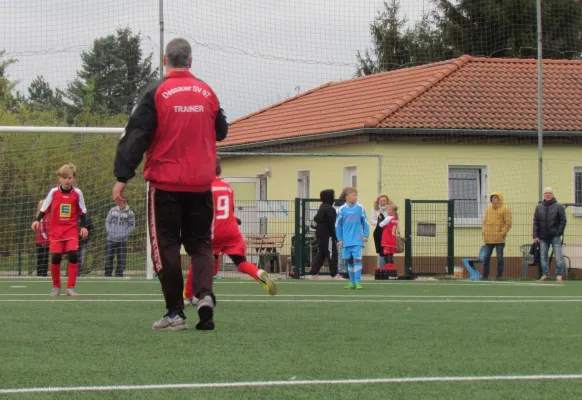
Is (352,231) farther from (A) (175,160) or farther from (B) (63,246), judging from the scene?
(A) (175,160)

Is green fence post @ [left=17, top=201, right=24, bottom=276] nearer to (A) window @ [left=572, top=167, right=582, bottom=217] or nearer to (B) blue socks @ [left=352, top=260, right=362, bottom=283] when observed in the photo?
(B) blue socks @ [left=352, top=260, right=362, bottom=283]

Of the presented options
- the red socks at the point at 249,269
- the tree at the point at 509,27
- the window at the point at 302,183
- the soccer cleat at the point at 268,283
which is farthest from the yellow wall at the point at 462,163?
the soccer cleat at the point at 268,283

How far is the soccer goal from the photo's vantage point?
21281 millimetres

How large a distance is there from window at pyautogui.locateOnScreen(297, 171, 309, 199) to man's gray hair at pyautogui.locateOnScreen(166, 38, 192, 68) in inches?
918

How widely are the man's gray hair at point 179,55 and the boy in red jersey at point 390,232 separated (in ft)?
48.6

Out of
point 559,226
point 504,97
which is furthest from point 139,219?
point 504,97

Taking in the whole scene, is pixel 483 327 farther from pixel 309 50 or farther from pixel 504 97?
pixel 504 97

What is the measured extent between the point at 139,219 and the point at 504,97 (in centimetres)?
→ 1244

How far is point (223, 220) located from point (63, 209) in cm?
231

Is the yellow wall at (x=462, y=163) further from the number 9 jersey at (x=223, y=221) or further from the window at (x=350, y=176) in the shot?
the number 9 jersey at (x=223, y=221)

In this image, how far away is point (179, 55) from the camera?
7969mm

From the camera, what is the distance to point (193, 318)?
9.39 meters

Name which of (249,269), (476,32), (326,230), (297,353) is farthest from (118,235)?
(476,32)

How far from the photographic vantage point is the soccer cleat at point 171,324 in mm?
7957
